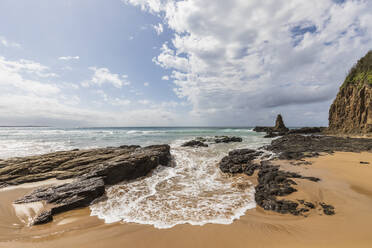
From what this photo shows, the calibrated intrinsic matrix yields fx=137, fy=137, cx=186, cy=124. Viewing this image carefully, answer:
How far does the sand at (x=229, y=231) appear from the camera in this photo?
3535mm

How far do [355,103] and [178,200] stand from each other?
39.5 m

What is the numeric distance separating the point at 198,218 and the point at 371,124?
3677 centimetres

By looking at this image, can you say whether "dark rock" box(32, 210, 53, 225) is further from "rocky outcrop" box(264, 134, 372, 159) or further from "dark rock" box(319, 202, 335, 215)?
"rocky outcrop" box(264, 134, 372, 159)

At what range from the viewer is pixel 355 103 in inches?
1041

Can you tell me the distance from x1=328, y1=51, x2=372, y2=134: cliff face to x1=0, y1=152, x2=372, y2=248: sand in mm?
32471

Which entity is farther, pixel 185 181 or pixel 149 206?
pixel 185 181

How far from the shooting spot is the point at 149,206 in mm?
5672

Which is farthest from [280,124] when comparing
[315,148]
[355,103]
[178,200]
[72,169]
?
[72,169]

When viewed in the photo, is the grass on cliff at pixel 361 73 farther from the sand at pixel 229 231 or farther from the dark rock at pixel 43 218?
the dark rock at pixel 43 218

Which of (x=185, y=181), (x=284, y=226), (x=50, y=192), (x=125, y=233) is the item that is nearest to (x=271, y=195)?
(x=284, y=226)

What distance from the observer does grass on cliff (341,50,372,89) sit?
84.6 feet

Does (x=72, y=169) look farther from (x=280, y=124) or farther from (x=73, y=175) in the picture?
(x=280, y=124)

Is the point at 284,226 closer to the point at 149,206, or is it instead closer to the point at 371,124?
the point at 149,206

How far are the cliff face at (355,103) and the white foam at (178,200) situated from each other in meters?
33.6
